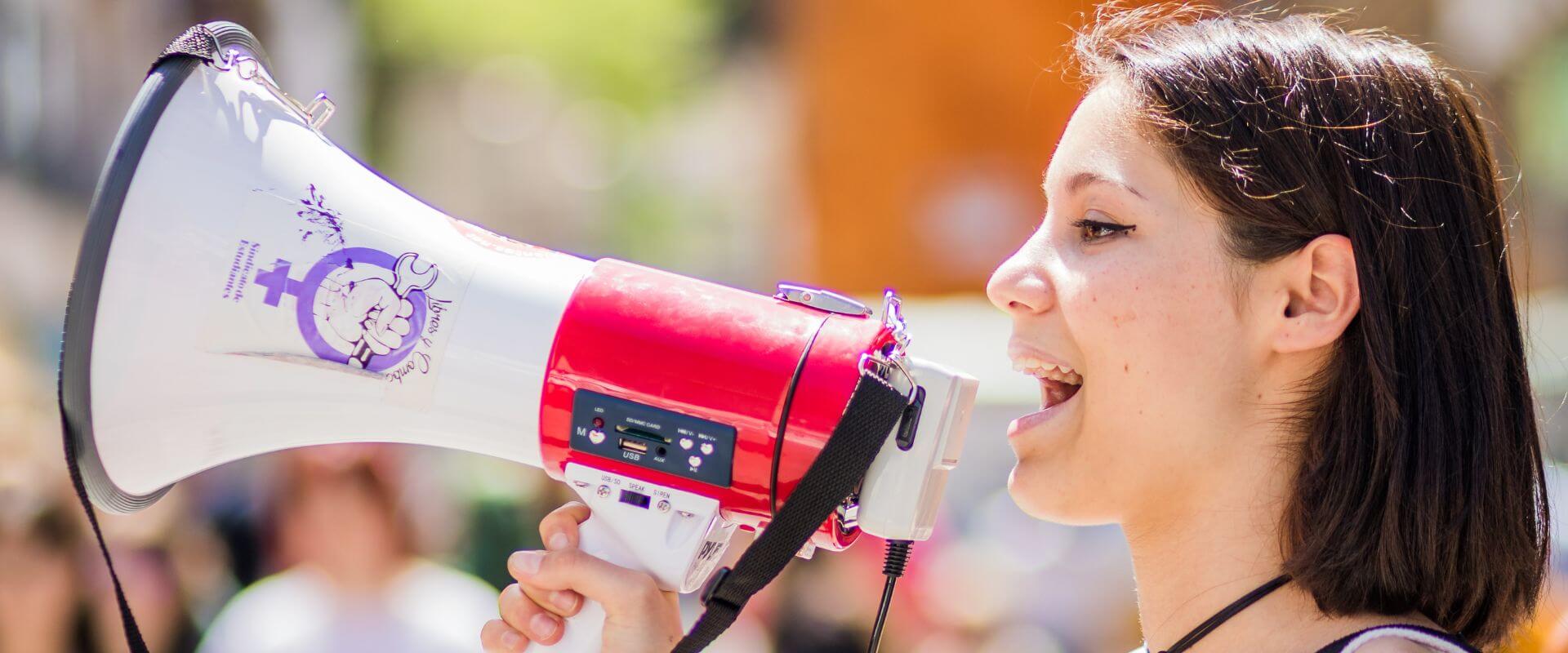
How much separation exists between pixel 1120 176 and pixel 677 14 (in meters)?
18.9

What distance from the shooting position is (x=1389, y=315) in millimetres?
1730

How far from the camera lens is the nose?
1867mm

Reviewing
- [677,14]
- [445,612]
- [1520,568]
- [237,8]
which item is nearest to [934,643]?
[445,612]

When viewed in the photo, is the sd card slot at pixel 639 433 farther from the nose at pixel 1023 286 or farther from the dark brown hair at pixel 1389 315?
the dark brown hair at pixel 1389 315

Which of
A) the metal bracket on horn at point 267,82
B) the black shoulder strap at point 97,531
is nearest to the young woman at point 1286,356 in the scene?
the black shoulder strap at point 97,531

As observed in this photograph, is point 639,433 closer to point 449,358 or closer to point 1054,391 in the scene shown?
point 449,358

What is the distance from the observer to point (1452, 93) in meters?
1.86

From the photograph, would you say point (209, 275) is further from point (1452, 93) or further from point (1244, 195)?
point (1452, 93)

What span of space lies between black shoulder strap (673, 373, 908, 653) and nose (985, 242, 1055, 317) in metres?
0.20

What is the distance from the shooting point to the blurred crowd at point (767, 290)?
4.21m

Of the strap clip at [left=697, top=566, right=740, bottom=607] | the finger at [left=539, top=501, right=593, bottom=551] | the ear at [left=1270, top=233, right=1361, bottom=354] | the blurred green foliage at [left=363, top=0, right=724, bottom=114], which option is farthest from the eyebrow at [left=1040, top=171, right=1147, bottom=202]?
the blurred green foliage at [left=363, top=0, right=724, bottom=114]

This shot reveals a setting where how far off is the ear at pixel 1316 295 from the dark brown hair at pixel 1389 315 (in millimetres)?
21

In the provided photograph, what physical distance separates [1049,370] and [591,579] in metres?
0.65

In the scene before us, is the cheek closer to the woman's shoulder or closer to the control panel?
the woman's shoulder
